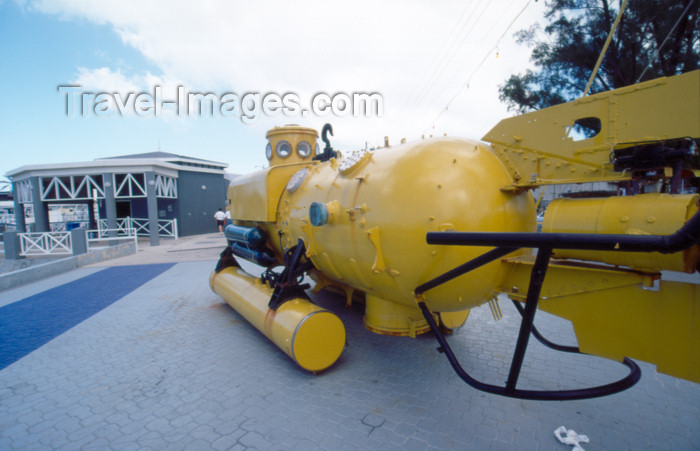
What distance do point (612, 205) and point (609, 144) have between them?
1.22 feet

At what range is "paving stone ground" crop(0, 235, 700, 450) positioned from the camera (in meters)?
2.92

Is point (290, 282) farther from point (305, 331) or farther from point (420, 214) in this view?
point (420, 214)

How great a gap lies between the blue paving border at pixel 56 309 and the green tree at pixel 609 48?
1709 centimetres

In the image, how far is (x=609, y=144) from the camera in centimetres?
204

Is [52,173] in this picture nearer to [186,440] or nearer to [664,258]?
[186,440]

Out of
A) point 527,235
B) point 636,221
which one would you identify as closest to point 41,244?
point 527,235

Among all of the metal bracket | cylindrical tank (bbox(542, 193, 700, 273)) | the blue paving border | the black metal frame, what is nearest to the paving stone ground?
the blue paving border

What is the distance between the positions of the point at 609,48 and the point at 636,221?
1641cm

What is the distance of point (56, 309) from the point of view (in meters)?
6.82

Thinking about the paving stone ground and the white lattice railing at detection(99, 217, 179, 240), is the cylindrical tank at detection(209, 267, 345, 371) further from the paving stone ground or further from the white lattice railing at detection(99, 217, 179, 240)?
the white lattice railing at detection(99, 217, 179, 240)

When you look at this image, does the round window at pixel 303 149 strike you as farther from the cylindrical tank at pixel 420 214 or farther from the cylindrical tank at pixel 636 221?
the cylindrical tank at pixel 636 221

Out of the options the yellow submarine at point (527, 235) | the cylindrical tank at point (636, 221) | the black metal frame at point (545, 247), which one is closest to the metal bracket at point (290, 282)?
the yellow submarine at point (527, 235)

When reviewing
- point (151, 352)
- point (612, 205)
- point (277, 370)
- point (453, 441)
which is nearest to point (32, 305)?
point (151, 352)

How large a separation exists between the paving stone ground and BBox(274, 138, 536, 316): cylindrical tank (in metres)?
1.11
